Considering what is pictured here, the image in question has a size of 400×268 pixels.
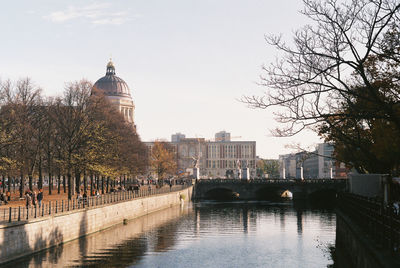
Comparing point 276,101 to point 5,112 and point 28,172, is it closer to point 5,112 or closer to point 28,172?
point 5,112

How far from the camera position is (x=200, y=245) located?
136ft

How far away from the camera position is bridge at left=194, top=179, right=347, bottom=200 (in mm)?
109938

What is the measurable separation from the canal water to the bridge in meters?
46.7

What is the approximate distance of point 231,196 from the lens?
12769 cm

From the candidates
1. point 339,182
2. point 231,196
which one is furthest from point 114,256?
point 231,196

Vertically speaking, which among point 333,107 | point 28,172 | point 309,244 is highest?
point 333,107

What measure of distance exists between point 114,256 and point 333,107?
59.5ft

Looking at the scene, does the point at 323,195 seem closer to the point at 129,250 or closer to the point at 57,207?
the point at 57,207

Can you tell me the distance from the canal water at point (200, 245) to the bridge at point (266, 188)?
46.7 metres

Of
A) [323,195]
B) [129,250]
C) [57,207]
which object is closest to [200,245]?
[129,250]

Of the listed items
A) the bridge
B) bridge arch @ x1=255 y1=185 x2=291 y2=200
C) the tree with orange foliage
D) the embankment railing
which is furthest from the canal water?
the tree with orange foliage

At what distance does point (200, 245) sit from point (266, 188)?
78088 mm

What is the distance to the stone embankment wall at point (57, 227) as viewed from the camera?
3036cm

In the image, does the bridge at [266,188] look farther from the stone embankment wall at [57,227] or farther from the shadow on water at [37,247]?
the shadow on water at [37,247]
